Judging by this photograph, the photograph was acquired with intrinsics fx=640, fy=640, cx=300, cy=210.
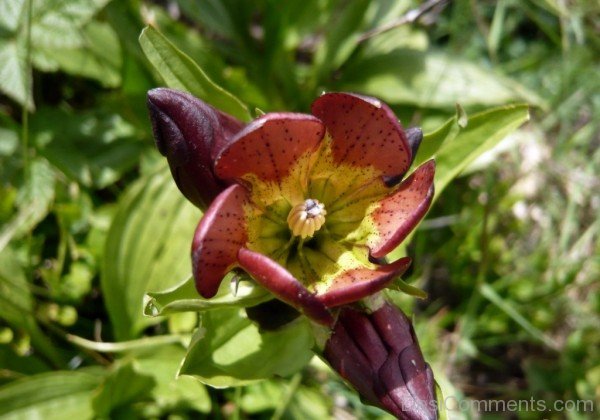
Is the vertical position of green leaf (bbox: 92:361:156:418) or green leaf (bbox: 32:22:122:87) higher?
green leaf (bbox: 32:22:122:87)

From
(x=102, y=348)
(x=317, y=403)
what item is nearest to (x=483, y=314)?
(x=317, y=403)

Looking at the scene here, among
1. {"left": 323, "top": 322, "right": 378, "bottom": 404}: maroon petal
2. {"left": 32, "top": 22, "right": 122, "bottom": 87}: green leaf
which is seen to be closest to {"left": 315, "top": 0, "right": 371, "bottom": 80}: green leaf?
{"left": 32, "top": 22, "right": 122, "bottom": 87}: green leaf

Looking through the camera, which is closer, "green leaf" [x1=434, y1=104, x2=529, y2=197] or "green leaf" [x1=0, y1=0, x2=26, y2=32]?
"green leaf" [x1=434, y1=104, x2=529, y2=197]

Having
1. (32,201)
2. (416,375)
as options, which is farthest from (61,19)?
(416,375)

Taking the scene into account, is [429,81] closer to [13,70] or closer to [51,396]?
[13,70]

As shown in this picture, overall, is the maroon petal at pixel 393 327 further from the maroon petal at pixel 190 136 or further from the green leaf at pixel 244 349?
the maroon petal at pixel 190 136

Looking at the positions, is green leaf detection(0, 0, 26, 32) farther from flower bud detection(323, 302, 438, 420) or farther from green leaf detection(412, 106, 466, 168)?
flower bud detection(323, 302, 438, 420)
